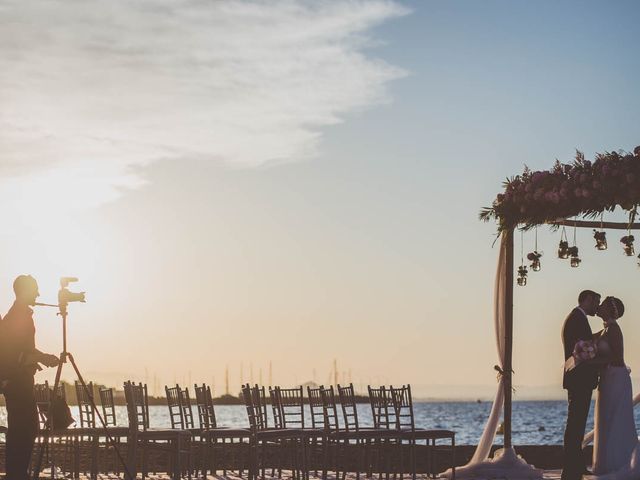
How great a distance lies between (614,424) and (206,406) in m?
4.54

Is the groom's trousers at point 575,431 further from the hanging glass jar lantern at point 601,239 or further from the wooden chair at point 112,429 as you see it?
the wooden chair at point 112,429

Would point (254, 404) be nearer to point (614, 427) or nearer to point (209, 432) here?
point (209, 432)

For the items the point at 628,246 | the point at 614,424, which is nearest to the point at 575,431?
the point at 614,424

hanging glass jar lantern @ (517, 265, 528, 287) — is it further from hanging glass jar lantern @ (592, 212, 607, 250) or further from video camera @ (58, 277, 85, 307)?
video camera @ (58, 277, 85, 307)

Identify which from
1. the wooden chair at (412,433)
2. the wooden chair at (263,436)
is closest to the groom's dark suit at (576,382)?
the wooden chair at (412,433)

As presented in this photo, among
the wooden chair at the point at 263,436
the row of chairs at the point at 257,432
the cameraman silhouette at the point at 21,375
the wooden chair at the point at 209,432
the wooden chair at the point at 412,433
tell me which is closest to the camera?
the cameraman silhouette at the point at 21,375

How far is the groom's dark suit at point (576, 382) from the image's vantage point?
9.98 metres

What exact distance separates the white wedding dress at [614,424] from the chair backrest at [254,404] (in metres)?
3.66

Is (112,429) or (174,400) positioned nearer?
(112,429)

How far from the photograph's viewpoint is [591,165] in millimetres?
10977

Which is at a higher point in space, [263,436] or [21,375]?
[21,375]

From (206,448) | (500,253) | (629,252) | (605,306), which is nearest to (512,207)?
(500,253)

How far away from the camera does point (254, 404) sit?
40.8 ft

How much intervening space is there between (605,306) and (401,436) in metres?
2.93
